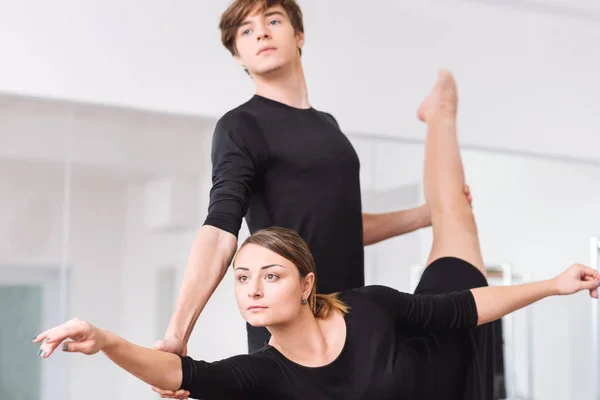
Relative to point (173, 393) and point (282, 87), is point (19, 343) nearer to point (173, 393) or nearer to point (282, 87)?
point (282, 87)

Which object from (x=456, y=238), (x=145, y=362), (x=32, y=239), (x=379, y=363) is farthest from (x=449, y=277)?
(x=32, y=239)

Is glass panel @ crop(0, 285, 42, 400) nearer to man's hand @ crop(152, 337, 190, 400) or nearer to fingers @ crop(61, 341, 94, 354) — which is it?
man's hand @ crop(152, 337, 190, 400)

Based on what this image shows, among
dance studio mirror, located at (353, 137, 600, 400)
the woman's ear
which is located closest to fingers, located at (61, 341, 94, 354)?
the woman's ear

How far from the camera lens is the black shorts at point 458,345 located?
204cm

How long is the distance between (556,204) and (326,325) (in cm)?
241

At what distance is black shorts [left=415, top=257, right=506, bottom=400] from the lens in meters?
2.04

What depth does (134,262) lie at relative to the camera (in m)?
3.07

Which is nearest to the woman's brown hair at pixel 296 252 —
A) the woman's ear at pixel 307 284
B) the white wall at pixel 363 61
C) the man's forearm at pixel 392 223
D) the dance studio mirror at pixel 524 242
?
the woman's ear at pixel 307 284

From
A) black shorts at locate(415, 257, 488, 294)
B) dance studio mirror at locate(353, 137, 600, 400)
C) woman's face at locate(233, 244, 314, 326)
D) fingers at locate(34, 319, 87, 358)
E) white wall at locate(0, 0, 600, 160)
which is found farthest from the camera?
dance studio mirror at locate(353, 137, 600, 400)

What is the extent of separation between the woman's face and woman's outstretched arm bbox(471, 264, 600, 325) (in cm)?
49

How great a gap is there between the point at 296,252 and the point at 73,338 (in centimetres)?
52

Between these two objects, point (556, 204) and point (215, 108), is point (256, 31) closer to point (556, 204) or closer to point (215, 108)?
point (215, 108)

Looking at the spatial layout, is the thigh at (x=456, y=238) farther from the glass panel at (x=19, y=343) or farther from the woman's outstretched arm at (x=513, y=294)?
the glass panel at (x=19, y=343)

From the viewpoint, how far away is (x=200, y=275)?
1743 mm
